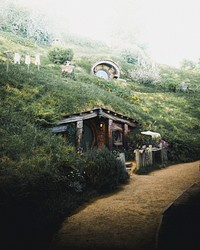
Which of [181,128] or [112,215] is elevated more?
[181,128]

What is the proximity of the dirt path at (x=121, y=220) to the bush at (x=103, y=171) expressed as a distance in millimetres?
506

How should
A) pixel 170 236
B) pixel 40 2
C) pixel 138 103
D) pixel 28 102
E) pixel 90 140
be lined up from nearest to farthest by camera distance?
pixel 170 236
pixel 28 102
pixel 90 140
pixel 138 103
pixel 40 2

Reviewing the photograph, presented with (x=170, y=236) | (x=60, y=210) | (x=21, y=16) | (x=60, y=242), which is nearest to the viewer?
(x=170, y=236)

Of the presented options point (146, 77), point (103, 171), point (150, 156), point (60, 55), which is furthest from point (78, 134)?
point (146, 77)

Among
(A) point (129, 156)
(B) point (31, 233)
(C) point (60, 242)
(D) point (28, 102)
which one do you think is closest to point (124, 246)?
(C) point (60, 242)

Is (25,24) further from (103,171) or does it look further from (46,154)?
(103,171)

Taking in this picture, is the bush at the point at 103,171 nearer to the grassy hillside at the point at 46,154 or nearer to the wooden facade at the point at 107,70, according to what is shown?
the grassy hillside at the point at 46,154

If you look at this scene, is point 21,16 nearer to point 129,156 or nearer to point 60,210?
point 129,156

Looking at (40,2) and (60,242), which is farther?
(40,2)

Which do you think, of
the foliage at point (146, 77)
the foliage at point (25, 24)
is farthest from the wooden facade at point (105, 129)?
the foliage at point (25, 24)

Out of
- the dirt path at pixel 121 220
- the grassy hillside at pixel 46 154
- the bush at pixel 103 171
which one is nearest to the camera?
the dirt path at pixel 121 220

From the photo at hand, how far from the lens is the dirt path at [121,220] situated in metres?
4.18

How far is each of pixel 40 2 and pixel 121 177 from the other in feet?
161

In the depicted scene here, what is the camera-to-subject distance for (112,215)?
5477 millimetres
